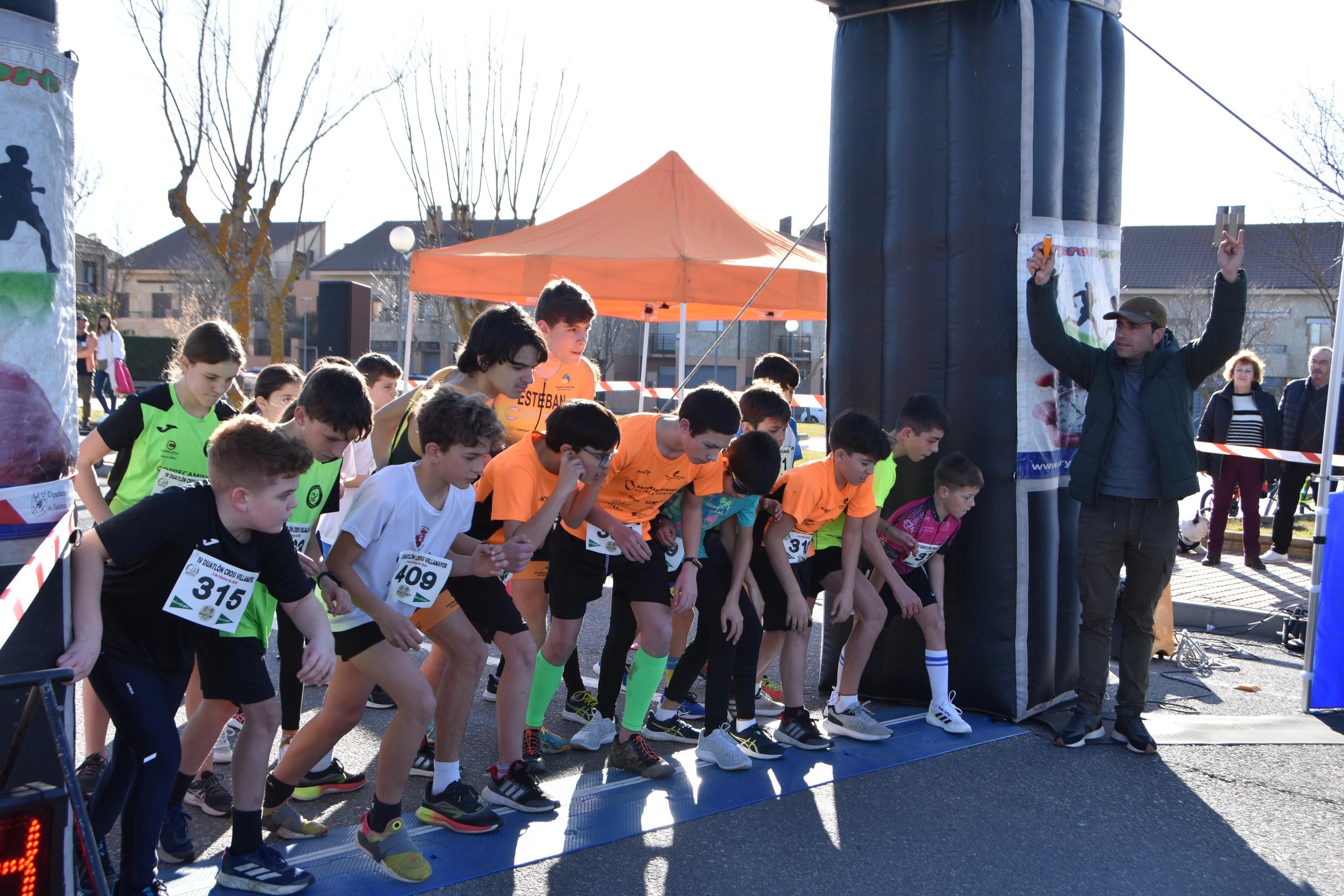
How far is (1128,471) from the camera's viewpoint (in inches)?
191

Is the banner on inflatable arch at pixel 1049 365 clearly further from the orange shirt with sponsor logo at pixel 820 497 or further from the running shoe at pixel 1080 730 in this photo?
the running shoe at pixel 1080 730

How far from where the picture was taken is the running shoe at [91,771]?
3516 millimetres

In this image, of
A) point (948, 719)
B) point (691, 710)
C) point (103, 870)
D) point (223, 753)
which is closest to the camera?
point (103, 870)

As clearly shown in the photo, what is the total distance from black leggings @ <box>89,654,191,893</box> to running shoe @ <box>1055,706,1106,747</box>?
12.3ft

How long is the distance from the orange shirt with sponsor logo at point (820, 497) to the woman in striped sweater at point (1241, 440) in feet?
20.6


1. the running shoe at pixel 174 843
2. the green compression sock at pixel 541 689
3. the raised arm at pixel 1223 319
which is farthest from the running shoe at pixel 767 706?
the running shoe at pixel 174 843

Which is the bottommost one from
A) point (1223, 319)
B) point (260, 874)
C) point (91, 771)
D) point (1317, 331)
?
point (260, 874)

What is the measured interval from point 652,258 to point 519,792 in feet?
21.0

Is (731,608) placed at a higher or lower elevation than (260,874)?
higher

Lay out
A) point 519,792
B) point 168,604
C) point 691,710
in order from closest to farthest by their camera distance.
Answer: point 168,604 < point 519,792 < point 691,710

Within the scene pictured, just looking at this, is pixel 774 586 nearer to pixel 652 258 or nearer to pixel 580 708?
pixel 580 708

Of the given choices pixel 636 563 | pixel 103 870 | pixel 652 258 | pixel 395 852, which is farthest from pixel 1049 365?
pixel 652 258

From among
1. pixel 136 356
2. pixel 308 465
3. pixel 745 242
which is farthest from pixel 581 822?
pixel 136 356

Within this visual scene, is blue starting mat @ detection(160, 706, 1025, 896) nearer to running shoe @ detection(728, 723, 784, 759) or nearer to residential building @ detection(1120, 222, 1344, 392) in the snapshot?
running shoe @ detection(728, 723, 784, 759)
